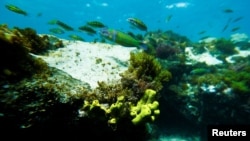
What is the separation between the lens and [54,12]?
5788 cm

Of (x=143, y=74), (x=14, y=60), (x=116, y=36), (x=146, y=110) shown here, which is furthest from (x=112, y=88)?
(x=116, y=36)

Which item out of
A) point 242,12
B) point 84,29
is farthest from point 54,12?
point 84,29

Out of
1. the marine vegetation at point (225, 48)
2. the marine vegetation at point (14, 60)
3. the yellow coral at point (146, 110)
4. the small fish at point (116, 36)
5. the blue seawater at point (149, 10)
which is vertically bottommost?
the yellow coral at point (146, 110)

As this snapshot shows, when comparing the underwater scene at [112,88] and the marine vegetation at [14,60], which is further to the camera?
the marine vegetation at [14,60]

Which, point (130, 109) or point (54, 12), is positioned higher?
point (54, 12)

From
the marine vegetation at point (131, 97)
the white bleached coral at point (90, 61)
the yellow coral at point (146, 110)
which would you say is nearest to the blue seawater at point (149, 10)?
the white bleached coral at point (90, 61)

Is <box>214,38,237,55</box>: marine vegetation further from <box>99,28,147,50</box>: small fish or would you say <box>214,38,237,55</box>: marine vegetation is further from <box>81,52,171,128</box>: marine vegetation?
<box>81,52,171,128</box>: marine vegetation

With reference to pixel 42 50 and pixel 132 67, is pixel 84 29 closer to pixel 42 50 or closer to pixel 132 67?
pixel 42 50

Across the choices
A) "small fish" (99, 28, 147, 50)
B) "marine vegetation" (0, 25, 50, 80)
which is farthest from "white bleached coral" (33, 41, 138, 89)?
"marine vegetation" (0, 25, 50, 80)

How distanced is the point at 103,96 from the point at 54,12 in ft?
185

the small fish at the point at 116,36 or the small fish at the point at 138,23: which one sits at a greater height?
the small fish at the point at 138,23

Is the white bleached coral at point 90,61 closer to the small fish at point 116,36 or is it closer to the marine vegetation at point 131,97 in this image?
the marine vegetation at point 131,97

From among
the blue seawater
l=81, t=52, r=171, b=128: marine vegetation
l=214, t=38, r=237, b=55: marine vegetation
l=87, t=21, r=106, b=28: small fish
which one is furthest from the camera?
the blue seawater

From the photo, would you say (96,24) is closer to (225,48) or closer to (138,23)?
(138,23)
